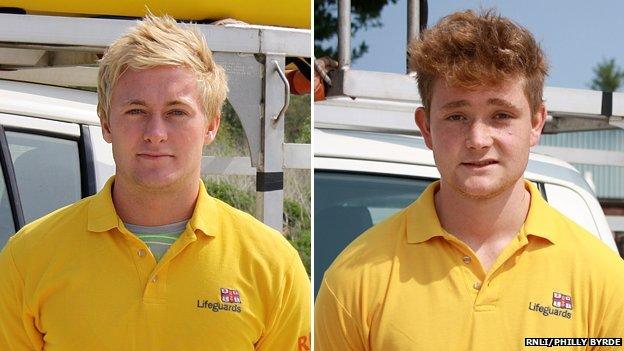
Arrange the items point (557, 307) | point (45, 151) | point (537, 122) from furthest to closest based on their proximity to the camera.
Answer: point (45, 151) → point (537, 122) → point (557, 307)

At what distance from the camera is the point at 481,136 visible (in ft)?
5.98

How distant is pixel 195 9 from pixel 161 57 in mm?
668

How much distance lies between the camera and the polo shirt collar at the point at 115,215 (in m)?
2.13

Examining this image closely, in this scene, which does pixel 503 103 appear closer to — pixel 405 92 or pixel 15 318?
pixel 405 92

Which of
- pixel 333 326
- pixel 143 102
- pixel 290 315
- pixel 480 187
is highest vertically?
pixel 143 102

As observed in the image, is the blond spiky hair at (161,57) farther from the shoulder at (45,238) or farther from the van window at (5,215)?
the van window at (5,215)

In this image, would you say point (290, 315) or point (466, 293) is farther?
point (290, 315)

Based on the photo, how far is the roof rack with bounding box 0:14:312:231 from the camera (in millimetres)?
2578

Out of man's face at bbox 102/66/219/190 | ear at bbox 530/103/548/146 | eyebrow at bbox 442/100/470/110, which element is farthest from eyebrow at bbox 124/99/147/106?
ear at bbox 530/103/548/146

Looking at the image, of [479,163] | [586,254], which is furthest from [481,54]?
[586,254]

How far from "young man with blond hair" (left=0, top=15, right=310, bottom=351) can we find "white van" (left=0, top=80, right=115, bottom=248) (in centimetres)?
67

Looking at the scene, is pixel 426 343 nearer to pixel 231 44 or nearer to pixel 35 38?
pixel 231 44

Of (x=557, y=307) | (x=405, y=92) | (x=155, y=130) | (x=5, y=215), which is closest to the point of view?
(x=557, y=307)

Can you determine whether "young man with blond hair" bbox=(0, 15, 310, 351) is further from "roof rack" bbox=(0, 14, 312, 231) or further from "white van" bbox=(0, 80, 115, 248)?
"white van" bbox=(0, 80, 115, 248)
